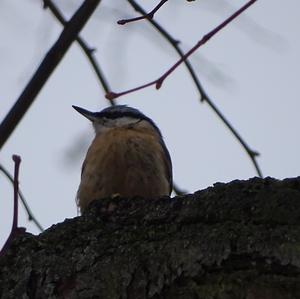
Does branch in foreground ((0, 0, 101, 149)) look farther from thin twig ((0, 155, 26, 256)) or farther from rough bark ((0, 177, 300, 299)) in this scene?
thin twig ((0, 155, 26, 256))

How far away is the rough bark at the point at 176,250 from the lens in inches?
77.1

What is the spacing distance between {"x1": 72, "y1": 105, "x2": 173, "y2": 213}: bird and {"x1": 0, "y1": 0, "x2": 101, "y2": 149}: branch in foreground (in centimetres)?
95

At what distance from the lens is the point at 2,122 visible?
9.45 feet

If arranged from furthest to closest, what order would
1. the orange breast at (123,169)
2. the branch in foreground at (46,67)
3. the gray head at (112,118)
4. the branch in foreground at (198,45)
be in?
1. the gray head at (112,118)
2. the orange breast at (123,169)
3. the branch in foreground at (46,67)
4. the branch in foreground at (198,45)

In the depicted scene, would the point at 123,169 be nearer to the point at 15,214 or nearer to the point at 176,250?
the point at 176,250

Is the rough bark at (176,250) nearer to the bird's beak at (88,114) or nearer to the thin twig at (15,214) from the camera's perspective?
the thin twig at (15,214)

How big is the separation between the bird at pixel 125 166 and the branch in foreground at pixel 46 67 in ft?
3.12

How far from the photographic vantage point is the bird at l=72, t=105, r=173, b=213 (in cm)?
396

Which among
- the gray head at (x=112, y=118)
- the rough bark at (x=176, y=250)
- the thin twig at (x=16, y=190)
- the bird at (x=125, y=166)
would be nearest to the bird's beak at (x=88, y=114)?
the gray head at (x=112, y=118)

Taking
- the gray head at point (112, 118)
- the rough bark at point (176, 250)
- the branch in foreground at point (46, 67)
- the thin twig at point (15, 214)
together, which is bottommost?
the thin twig at point (15, 214)

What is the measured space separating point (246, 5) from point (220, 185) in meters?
0.74

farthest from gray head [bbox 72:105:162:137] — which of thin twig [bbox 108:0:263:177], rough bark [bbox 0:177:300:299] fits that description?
rough bark [bbox 0:177:300:299]

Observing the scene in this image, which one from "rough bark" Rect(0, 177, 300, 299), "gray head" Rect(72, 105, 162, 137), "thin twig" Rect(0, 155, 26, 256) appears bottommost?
"thin twig" Rect(0, 155, 26, 256)

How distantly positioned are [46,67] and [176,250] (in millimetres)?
1166
